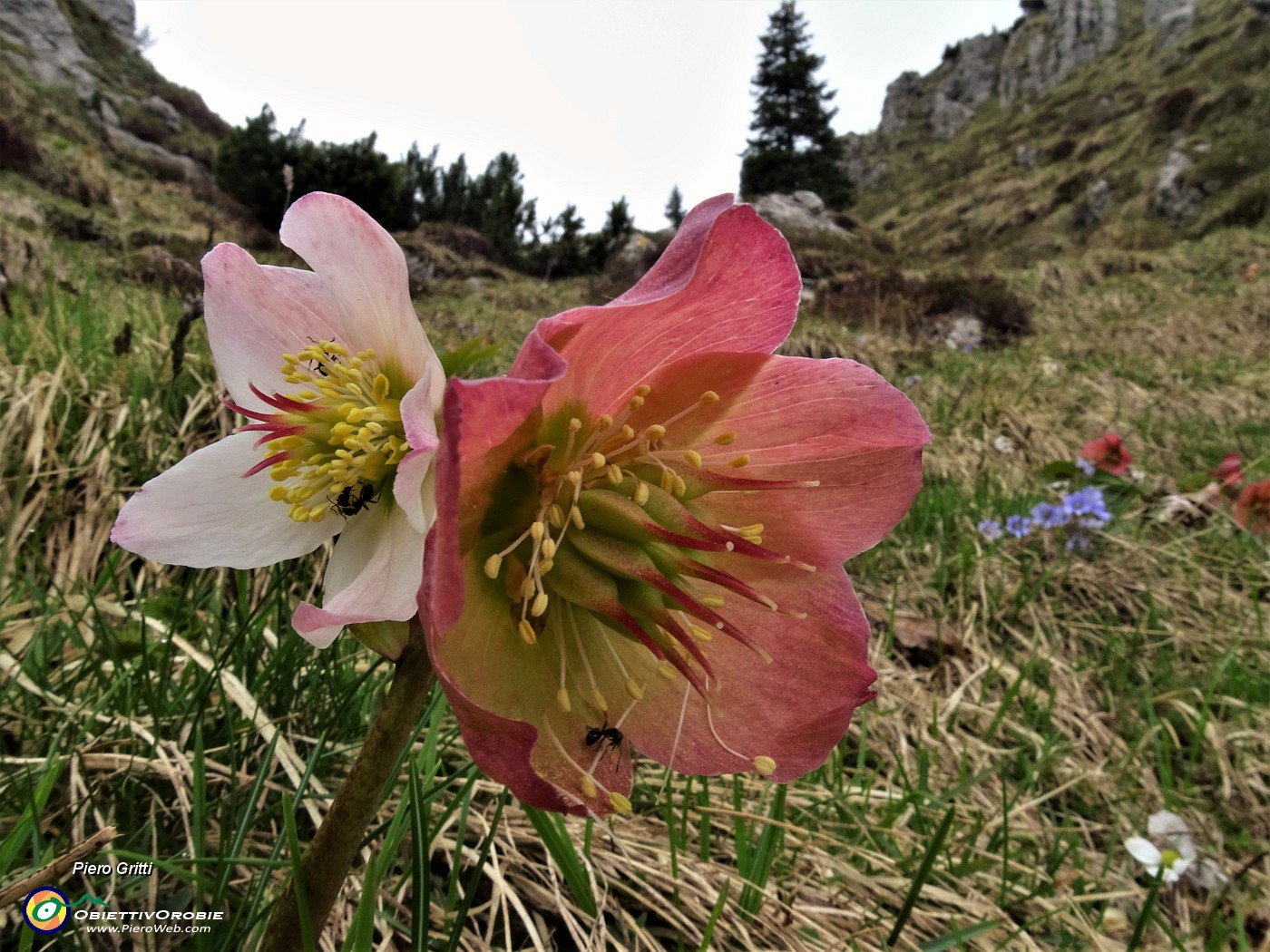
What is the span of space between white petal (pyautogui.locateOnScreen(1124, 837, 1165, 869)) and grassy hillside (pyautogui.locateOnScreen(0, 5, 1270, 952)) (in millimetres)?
54

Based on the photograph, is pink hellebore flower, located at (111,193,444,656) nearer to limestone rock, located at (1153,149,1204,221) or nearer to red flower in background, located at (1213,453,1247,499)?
red flower in background, located at (1213,453,1247,499)

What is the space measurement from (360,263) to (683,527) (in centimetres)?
30

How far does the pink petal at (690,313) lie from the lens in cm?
48

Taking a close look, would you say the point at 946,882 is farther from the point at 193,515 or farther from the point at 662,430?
the point at 193,515

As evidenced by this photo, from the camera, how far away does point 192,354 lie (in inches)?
92.2

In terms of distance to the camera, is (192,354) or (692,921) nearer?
(692,921)

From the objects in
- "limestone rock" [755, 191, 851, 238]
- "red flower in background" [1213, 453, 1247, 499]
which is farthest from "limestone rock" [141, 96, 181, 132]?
"red flower in background" [1213, 453, 1247, 499]

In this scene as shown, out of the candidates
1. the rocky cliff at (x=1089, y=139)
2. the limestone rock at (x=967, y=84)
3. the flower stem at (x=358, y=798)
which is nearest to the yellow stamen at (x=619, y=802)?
the flower stem at (x=358, y=798)

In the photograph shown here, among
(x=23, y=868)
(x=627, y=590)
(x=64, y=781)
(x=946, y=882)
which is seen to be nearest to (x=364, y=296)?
(x=627, y=590)

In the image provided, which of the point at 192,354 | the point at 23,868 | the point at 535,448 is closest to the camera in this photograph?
the point at 535,448

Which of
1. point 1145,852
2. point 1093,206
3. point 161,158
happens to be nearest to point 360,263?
point 1145,852

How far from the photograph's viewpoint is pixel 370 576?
476mm

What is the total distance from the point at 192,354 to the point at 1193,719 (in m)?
2.97

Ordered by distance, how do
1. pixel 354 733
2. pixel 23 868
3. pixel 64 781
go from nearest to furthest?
pixel 23 868
pixel 64 781
pixel 354 733
